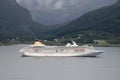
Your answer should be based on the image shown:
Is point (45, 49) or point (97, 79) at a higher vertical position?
point (45, 49)

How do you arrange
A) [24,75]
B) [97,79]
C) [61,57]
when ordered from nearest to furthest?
[97,79] < [24,75] < [61,57]

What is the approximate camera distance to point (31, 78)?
8950 cm

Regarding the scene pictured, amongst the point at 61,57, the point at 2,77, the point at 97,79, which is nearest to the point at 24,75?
the point at 2,77

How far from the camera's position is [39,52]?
17012 cm

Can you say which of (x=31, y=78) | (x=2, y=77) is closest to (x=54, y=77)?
(x=31, y=78)

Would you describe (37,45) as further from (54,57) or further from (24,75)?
(24,75)

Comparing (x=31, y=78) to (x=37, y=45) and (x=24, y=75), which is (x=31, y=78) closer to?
(x=24, y=75)

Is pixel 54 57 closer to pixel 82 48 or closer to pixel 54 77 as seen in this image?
pixel 82 48

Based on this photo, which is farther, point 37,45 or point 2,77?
point 37,45

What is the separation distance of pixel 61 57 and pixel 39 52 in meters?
11.0

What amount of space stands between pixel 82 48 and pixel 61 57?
9.80 meters

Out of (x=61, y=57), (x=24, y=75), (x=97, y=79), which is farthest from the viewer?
(x=61, y=57)

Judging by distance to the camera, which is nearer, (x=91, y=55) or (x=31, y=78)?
(x=31, y=78)

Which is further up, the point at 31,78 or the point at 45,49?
the point at 45,49
